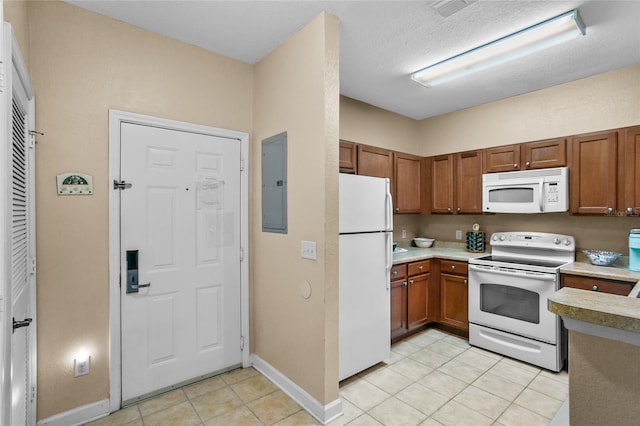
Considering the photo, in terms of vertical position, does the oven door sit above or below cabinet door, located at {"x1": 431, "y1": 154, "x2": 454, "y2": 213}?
below

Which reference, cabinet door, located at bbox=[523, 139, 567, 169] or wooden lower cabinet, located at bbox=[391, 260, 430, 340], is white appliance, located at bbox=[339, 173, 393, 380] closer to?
wooden lower cabinet, located at bbox=[391, 260, 430, 340]

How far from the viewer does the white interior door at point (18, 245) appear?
3.87 ft

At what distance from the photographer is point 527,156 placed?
11.2ft

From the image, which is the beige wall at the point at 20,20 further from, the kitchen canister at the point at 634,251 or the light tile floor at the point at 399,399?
the kitchen canister at the point at 634,251

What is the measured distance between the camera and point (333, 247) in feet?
7.38

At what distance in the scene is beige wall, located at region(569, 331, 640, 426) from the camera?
1164 millimetres

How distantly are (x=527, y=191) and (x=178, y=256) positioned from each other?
11.2ft

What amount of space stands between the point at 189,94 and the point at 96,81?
62 cm

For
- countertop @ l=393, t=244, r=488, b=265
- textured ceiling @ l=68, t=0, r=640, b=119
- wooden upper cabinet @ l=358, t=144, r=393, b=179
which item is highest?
textured ceiling @ l=68, t=0, r=640, b=119

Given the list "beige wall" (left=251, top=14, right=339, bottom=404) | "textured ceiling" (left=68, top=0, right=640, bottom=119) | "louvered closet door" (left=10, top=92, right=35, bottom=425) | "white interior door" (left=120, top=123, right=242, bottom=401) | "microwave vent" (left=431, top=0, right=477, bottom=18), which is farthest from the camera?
"white interior door" (left=120, top=123, right=242, bottom=401)

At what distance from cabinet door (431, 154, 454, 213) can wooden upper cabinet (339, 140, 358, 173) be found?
1327 mm

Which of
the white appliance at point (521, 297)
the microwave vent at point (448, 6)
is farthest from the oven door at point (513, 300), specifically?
the microwave vent at point (448, 6)

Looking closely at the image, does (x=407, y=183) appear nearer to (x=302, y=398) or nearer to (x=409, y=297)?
(x=409, y=297)

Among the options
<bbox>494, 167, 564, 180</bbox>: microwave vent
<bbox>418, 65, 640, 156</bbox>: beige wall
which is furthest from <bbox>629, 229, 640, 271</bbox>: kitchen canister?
<bbox>418, 65, 640, 156</bbox>: beige wall
